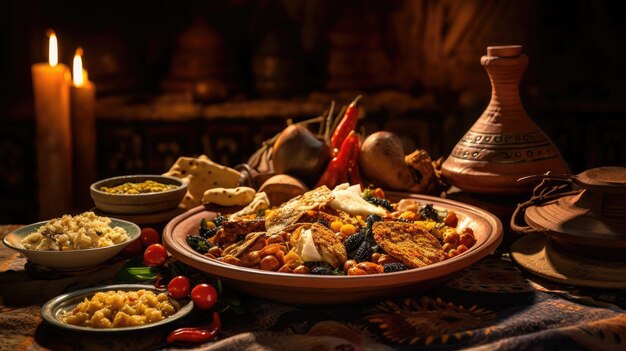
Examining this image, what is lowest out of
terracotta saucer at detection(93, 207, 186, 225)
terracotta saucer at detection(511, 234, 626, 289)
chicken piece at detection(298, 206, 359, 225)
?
terracotta saucer at detection(93, 207, 186, 225)

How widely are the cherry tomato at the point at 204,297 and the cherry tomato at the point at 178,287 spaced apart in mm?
24

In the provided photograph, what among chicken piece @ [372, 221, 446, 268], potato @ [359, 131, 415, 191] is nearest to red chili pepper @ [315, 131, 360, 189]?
potato @ [359, 131, 415, 191]

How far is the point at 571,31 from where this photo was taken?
11.8ft

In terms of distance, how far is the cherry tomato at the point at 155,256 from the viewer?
1695 millimetres

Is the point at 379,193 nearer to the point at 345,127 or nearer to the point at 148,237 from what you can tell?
the point at 345,127

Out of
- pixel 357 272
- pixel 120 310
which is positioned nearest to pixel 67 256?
pixel 120 310

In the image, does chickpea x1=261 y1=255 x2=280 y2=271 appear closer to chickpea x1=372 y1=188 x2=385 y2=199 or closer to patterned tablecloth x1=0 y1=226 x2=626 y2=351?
patterned tablecloth x1=0 y1=226 x2=626 y2=351

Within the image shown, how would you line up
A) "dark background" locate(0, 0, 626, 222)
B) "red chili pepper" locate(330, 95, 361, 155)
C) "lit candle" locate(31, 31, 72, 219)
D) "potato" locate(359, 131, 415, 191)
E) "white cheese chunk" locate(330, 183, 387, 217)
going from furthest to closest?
"dark background" locate(0, 0, 626, 222) < "lit candle" locate(31, 31, 72, 219) < "red chili pepper" locate(330, 95, 361, 155) < "potato" locate(359, 131, 415, 191) < "white cheese chunk" locate(330, 183, 387, 217)

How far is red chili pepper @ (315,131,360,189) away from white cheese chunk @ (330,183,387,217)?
0.30 metres

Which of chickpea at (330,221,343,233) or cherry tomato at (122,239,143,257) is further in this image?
cherry tomato at (122,239,143,257)

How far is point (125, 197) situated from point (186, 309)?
23.7 inches

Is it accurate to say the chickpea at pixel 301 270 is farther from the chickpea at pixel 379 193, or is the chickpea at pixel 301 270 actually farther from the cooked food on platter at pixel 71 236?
the chickpea at pixel 379 193

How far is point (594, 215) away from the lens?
1.60m

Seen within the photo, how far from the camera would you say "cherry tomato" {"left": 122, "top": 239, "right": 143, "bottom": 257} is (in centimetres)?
185
